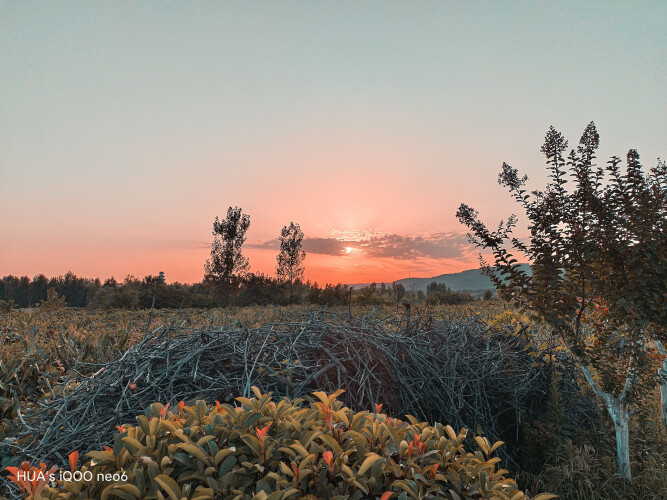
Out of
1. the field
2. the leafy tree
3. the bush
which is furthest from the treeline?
the bush

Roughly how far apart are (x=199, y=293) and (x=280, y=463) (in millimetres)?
32143

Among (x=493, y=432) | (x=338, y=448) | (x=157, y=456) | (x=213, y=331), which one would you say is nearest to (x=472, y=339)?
(x=493, y=432)

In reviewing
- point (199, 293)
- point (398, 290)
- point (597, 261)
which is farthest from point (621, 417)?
point (199, 293)

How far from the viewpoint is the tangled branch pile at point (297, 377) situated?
3484 millimetres

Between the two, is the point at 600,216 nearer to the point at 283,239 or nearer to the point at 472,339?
the point at 472,339

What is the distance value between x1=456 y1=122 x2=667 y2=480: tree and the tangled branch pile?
93 centimetres

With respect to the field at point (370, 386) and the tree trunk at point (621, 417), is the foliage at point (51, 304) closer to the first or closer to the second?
the field at point (370, 386)

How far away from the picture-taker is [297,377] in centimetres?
371

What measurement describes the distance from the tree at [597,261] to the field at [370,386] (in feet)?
2.25

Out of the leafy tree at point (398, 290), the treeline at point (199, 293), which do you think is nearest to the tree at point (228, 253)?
the treeline at point (199, 293)

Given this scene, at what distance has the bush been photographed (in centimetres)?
159

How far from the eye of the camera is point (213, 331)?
4.16 meters

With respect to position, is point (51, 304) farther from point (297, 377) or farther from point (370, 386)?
point (370, 386)

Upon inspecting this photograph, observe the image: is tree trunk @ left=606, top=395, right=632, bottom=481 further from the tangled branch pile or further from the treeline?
the treeline
